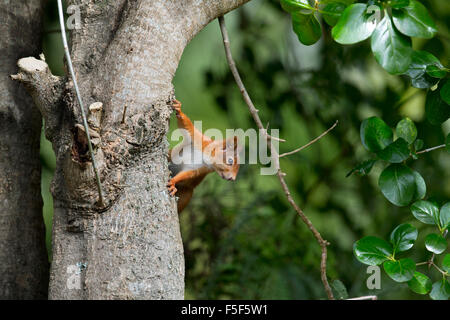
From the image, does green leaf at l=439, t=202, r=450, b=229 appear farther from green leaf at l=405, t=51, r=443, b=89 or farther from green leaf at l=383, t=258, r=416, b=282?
green leaf at l=405, t=51, r=443, b=89

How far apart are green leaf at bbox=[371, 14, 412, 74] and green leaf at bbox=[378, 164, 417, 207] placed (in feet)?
0.82

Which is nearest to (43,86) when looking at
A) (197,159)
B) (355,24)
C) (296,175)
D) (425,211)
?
(197,159)

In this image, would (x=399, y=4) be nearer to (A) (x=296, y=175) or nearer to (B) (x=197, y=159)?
(B) (x=197, y=159)

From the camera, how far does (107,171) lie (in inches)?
40.0

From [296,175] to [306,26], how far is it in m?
1.38

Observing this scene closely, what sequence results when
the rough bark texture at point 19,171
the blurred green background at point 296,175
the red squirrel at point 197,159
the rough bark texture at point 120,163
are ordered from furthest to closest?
the blurred green background at point 296,175
the red squirrel at point 197,159
the rough bark texture at point 19,171
the rough bark texture at point 120,163

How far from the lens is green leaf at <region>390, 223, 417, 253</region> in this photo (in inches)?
41.3

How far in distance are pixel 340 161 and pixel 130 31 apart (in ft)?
5.07

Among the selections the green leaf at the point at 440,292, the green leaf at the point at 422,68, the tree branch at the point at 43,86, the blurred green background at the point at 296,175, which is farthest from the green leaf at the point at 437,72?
the blurred green background at the point at 296,175

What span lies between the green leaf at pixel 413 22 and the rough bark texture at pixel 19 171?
0.93m

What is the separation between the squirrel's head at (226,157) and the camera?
1.51 metres

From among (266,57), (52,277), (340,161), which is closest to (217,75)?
(266,57)

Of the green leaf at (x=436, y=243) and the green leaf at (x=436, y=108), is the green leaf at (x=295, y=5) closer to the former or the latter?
the green leaf at (x=436, y=108)

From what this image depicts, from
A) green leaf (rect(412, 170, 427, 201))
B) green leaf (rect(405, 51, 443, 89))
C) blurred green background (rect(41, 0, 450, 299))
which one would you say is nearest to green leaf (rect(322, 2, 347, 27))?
green leaf (rect(405, 51, 443, 89))
